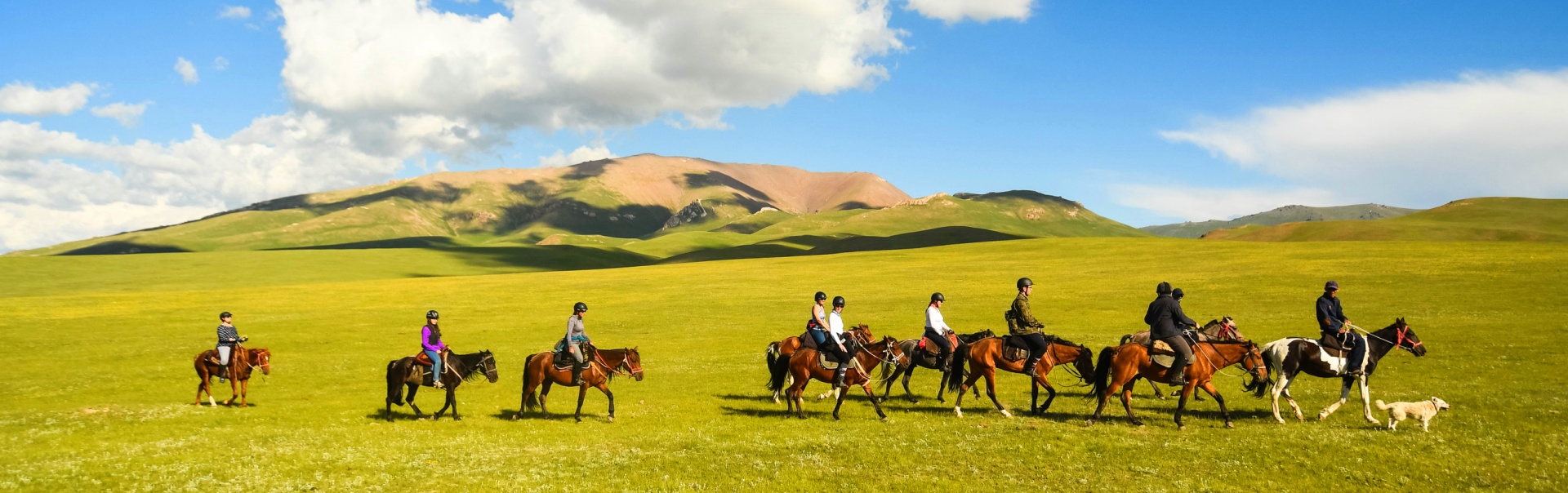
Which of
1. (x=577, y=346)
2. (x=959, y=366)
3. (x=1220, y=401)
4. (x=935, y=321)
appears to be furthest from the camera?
(x=935, y=321)

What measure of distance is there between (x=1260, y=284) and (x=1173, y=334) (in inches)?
1612

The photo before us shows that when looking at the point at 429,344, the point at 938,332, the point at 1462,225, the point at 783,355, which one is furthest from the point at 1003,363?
the point at 1462,225

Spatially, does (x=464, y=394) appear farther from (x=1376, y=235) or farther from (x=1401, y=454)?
(x=1376, y=235)

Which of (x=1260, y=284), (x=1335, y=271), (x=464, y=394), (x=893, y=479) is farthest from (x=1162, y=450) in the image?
(x=1335, y=271)

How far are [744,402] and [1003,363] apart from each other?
7537 millimetres

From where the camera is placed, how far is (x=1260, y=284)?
5228 centimetres

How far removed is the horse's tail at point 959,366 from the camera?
68.1ft

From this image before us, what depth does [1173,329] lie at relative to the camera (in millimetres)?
18062

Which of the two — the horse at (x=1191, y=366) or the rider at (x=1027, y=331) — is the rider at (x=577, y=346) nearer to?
the rider at (x=1027, y=331)

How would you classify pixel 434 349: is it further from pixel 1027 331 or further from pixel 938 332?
pixel 1027 331

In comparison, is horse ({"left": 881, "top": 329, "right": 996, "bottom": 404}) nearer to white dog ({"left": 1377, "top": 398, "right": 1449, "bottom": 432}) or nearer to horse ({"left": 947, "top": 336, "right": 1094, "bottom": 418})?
horse ({"left": 947, "top": 336, "right": 1094, "bottom": 418})

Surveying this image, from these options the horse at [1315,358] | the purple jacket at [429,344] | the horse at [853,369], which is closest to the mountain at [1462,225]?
the horse at [1315,358]

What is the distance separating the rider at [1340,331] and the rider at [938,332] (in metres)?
8.64

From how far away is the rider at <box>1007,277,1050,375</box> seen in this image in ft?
64.1
